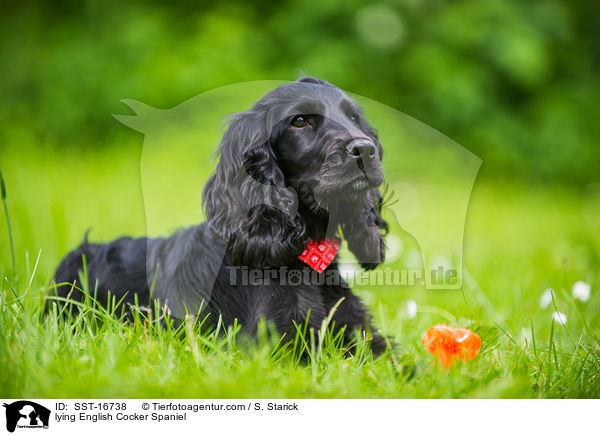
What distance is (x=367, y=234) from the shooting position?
8.29ft

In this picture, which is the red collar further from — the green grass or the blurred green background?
the blurred green background

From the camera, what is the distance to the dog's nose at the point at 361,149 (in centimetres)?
211

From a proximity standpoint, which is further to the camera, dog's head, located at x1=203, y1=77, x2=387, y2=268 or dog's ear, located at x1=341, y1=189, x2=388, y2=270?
dog's ear, located at x1=341, y1=189, x2=388, y2=270

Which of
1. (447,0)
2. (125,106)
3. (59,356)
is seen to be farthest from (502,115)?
(59,356)

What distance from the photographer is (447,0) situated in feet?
17.6

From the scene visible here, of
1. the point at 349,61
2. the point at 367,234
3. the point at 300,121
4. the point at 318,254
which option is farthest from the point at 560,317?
the point at 349,61

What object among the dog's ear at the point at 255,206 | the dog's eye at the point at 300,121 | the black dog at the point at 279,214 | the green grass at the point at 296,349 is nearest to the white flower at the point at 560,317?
the green grass at the point at 296,349

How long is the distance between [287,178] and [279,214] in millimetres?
161

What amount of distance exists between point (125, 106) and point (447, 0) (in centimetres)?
403

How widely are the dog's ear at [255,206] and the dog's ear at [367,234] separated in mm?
298
